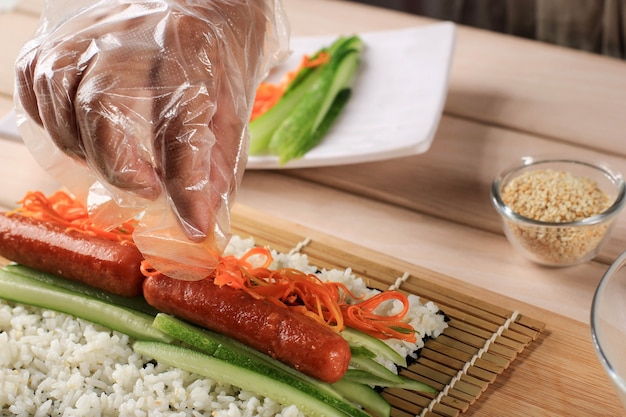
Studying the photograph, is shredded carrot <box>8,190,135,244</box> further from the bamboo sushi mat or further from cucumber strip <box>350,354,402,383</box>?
cucumber strip <box>350,354,402,383</box>

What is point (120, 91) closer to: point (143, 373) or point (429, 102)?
point (143, 373)

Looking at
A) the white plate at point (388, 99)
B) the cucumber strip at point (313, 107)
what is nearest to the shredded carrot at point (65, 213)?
the white plate at point (388, 99)

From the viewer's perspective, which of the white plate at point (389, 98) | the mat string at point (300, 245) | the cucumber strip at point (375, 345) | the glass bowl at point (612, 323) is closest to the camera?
the glass bowl at point (612, 323)

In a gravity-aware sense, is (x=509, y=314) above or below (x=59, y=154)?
below

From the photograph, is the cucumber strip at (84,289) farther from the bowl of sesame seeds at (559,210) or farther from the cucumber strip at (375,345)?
the bowl of sesame seeds at (559,210)

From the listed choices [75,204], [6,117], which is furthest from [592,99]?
[6,117]

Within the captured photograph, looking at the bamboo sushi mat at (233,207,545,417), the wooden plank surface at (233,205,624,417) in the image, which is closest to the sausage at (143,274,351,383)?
the bamboo sushi mat at (233,207,545,417)
